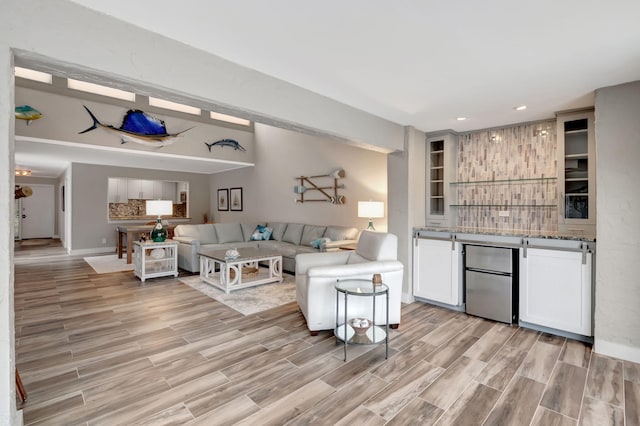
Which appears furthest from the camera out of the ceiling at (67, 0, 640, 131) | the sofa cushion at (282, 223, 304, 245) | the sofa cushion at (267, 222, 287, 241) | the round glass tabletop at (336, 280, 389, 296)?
the sofa cushion at (267, 222, 287, 241)

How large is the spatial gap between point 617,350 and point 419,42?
3.03 metres

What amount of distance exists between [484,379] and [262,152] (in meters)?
6.75

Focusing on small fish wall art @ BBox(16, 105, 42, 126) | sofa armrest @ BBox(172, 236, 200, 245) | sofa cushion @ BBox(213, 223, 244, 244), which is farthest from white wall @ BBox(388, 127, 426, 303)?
small fish wall art @ BBox(16, 105, 42, 126)

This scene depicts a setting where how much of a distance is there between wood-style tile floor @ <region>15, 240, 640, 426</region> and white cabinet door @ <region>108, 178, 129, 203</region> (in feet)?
19.6

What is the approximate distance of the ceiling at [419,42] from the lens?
1.72 meters

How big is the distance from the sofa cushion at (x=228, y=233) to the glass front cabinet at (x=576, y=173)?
5587mm

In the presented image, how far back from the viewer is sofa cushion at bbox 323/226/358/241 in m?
5.56

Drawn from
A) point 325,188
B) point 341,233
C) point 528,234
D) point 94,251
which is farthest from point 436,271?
point 94,251

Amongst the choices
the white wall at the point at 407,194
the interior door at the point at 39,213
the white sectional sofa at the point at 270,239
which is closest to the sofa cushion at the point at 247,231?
the white sectional sofa at the point at 270,239

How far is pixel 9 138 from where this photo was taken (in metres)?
1.51

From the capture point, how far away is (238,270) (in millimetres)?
4648

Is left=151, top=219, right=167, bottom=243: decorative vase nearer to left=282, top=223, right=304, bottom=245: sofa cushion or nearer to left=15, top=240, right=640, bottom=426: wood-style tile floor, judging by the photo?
left=15, top=240, right=640, bottom=426: wood-style tile floor

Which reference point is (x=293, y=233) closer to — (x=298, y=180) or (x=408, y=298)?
(x=298, y=180)

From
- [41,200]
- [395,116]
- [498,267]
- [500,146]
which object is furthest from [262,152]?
[41,200]
